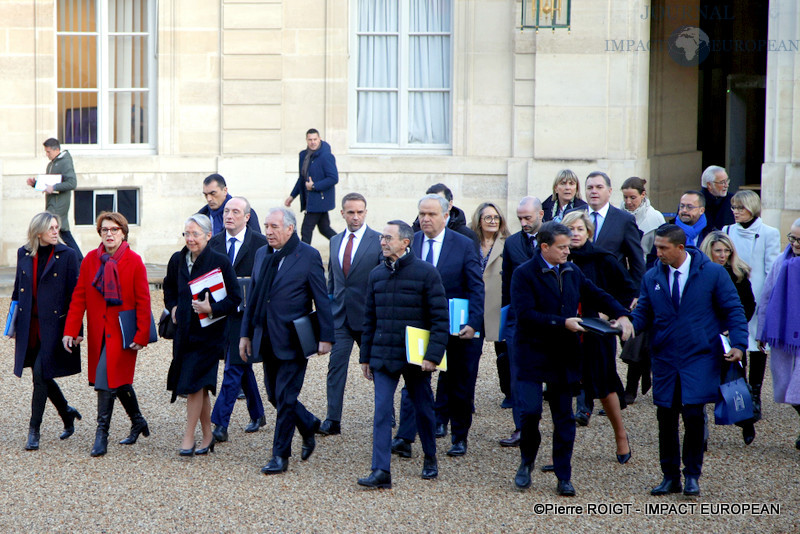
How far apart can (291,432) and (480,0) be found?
30.2 feet

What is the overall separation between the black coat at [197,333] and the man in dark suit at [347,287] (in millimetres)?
876

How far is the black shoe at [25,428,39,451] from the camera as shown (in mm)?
7242

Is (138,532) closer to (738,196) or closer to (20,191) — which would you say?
(738,196)

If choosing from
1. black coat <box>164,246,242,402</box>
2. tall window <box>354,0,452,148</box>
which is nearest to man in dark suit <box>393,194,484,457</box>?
black coat <box>164,246,242,402</box>

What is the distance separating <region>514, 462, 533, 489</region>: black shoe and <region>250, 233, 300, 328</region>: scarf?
1723 millimetres

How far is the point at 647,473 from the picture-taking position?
675cm

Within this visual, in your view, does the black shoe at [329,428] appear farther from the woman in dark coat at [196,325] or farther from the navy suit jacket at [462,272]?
the navy suit jacket at [462,272]

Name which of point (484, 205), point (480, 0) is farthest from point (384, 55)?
point (484, 205)

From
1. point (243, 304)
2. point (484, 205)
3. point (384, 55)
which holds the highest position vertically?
point (384, 55)

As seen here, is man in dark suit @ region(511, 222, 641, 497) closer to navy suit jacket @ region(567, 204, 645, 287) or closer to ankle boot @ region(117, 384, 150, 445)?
navy suit jacket @ region(567, 204, 645, 287)

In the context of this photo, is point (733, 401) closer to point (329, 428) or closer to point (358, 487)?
point (358, 487)

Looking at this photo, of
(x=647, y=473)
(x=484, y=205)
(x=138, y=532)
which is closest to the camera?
(x=138, y=532)

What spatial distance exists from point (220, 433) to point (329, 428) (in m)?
0.72

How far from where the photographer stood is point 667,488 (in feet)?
20.6
